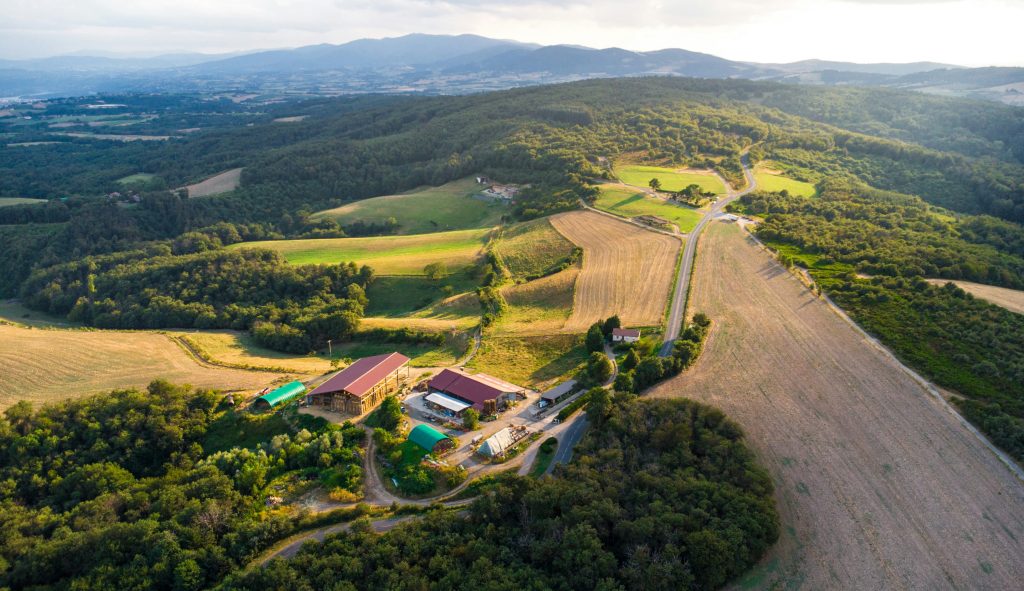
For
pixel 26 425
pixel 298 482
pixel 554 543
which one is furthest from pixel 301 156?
pixel 554 543

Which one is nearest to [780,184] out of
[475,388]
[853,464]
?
[853,464]

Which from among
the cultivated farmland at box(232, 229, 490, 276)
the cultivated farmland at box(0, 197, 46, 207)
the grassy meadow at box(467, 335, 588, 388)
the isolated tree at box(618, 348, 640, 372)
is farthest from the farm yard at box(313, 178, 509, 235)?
the cultivated farmland at box(0, 197, 46, 207)

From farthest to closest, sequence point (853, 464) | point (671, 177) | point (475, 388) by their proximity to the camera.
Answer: point (671, 177), point (475, 388), point (853, 464)

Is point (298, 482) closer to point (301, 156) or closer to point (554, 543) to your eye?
point (554, 543)

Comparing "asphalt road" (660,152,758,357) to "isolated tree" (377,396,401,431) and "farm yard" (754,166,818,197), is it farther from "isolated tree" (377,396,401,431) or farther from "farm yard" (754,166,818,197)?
"isolated tree" (377,396,401,431)

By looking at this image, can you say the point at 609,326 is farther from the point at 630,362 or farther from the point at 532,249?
the point at 532,249

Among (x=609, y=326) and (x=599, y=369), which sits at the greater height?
(x=609, y=326)
